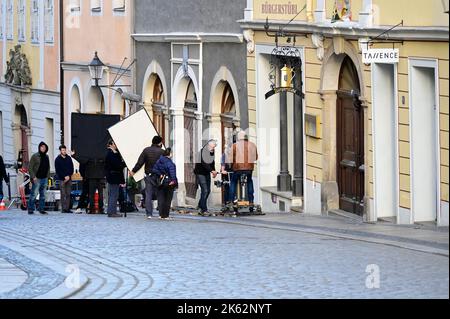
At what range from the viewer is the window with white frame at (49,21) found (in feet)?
158

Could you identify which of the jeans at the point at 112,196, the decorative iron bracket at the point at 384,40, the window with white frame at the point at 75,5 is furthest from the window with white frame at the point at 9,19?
the decorative iron bracket at the point at 384,40

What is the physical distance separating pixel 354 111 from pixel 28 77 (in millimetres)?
26536

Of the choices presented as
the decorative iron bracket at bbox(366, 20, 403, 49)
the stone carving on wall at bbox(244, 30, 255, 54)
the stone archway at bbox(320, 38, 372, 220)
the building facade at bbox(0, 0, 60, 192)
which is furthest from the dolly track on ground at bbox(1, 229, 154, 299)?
the building facade at bbox(0, 0, 60, 192)

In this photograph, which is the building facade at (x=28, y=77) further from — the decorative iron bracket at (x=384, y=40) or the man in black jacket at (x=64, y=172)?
the decorative iron bracket at (x=384, y=40)

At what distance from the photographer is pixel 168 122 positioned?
38062 millimetres

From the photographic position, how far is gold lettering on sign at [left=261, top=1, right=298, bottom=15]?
29.1m

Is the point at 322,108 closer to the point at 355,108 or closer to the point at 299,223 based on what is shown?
the point at 355,108

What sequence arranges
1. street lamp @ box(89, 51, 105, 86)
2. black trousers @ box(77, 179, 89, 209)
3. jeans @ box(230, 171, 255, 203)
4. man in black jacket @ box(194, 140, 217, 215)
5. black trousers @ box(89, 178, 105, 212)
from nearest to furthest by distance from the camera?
jeans @ box(230, 171, 255, 203) < man in black jacket @ box(194, 140, 217, 215) < black trousers @ box(89, 178, 105, 212) < black trousers @ box(77, 179, 89, 209) < street lamp @ box(89, 51, 105, 86)

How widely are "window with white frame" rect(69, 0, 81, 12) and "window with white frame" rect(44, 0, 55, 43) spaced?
202cm

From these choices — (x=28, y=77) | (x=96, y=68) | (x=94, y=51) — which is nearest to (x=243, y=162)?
(x=96, y=68)

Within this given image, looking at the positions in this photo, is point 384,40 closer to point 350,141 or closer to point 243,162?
point 350,141

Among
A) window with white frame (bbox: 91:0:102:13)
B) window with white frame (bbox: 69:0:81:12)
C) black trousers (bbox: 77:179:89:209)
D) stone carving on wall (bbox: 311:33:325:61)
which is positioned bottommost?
black trousers (bbox: 77:179:89:209)

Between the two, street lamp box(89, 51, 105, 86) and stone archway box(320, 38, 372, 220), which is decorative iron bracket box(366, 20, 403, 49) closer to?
stone archway box(320, 38, 372, 220)

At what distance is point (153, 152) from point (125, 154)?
221cm
